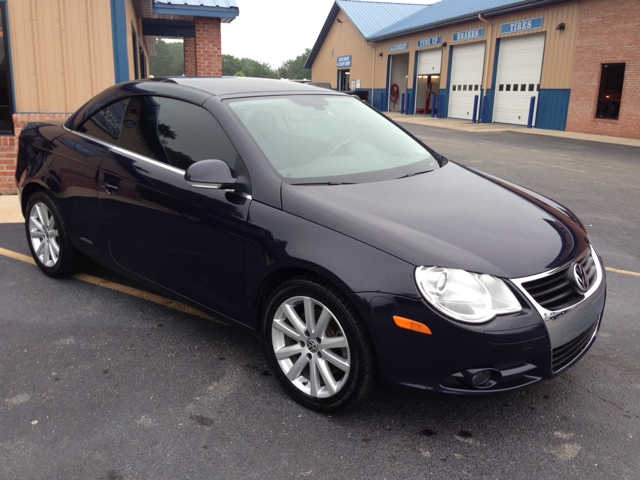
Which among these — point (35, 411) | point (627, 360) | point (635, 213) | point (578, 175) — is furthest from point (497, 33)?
point (35, 411)

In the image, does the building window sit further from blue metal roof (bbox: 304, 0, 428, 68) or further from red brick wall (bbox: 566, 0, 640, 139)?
blue metal roof (bbox: 304, 0, 428, 68)

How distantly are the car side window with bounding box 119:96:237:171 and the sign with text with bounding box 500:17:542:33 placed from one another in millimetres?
23234

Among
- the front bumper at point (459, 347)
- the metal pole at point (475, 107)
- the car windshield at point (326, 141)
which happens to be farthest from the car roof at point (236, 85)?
the metal pole at point (475, 107)

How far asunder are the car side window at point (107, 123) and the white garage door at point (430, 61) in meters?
29.3

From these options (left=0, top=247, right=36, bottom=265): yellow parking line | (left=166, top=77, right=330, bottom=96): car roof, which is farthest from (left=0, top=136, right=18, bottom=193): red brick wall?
(left=166, top=77, right=330, bottom=96): car roof

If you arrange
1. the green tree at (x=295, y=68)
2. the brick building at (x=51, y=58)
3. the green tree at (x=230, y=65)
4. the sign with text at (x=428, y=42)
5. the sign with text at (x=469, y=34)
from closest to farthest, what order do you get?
the brick building at (x=51, y=58), the sign with text at (x=469, y=34), the sign with text at (x=428, y=42), the green tree at (x=295, y=68), the green tree at (x=230, y=65)

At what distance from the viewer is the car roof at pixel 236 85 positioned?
3.71m

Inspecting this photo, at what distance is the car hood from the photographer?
8.62 feet

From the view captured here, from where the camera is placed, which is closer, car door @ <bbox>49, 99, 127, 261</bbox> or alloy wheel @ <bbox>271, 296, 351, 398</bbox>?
alloy wheel @ <bbox>271, 296, 351, 398</bbox>

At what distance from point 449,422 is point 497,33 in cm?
2597

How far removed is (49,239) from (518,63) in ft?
79.1

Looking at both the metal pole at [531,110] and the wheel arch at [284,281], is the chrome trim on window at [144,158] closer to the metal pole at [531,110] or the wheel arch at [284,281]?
the wheel arch at [284,281]

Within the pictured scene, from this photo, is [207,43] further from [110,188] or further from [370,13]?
[370,13]

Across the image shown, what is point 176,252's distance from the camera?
3508 mm
